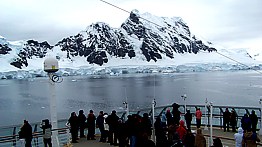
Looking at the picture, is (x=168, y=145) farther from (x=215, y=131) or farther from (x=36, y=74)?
(x=36, y=74)

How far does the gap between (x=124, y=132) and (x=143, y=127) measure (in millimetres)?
571

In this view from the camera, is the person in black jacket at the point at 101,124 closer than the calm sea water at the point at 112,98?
Yes

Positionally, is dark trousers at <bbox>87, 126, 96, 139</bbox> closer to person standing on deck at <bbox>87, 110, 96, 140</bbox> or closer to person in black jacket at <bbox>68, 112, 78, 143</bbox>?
person standing on deck at <bbox>87, 110, 96, 140</bbox>

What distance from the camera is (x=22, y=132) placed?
31.4ft

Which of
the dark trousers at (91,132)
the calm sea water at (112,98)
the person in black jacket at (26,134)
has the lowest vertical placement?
the calm sea water at (112,98)

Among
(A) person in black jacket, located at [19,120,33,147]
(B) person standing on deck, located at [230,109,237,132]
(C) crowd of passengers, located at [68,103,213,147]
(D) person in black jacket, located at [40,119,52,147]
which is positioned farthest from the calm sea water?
(B) person standing on deck, located at [230,109,237,132]

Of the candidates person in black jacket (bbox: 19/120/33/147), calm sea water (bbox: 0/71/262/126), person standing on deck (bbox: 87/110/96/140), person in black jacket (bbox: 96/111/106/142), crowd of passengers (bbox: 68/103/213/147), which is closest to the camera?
crowd of passengers (bbox: 68/103/213/147)

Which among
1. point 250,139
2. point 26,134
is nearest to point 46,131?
point 26,134

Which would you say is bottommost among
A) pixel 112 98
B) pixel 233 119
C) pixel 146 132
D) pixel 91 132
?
pixel 112 98

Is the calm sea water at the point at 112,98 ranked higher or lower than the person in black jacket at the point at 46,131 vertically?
lower

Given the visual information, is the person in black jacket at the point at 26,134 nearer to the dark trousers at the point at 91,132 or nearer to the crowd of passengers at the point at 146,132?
the crowd of passengers at the point at 146,132

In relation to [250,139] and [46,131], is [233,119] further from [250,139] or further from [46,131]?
[46,131]

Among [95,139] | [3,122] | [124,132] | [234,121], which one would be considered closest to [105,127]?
[95,139]

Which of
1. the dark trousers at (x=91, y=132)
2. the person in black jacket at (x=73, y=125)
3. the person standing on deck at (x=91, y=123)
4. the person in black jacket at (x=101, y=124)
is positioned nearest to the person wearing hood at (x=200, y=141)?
the person in black jacket at (x=101, y=124)
